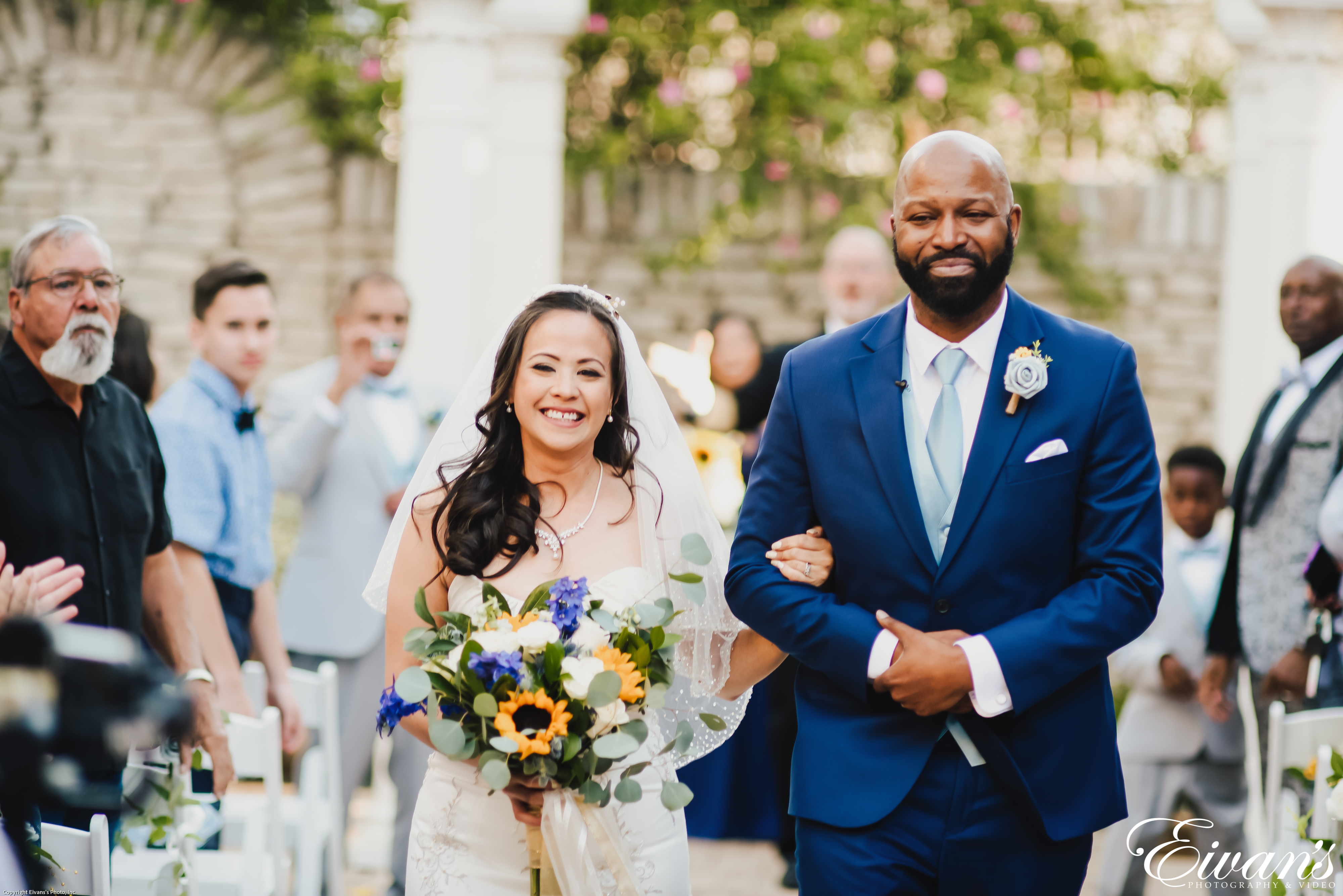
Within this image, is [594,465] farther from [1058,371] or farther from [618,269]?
[618,269]

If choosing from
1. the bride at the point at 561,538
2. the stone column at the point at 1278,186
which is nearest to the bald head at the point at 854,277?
the stone column at the point at 1278,186

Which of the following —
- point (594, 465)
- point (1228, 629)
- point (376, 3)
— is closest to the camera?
point (594, 465)

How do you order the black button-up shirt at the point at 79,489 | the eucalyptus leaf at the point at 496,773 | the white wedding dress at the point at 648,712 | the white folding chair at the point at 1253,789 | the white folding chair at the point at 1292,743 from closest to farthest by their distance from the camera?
the eucalyptus leaf at the point at 496,773, the white wedding dress at the point at 648,712, the black button-up shirt at the point at 79,489, the white folding chair at the point at 1292,743, the white folding chair at the point at 1253,789

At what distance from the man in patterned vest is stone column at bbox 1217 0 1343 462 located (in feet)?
5.52

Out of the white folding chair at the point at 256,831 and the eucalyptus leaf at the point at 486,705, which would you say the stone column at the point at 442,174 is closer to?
the white folding chair at the point at 256,831

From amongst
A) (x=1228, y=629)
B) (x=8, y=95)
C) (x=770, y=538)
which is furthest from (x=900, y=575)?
(x=8, y=95)

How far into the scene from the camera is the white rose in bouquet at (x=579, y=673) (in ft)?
7.86

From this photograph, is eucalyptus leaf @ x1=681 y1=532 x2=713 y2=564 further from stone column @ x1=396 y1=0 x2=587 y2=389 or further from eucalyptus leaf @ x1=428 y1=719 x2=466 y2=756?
stone column @ x1=396 y1=0 x2=587 y2=389

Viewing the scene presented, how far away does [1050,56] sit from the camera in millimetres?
8664

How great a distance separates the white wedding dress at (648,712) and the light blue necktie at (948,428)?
1.67 ft

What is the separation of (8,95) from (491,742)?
296 inches

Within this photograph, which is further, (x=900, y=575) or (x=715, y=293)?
(x=715, y=293)

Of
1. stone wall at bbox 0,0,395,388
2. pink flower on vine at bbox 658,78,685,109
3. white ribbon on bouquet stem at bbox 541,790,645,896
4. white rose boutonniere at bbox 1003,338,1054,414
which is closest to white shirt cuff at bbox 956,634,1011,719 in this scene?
white rose boutonniere at bbox 1003,338,1054,414

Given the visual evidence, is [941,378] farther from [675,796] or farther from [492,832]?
[492,832]
